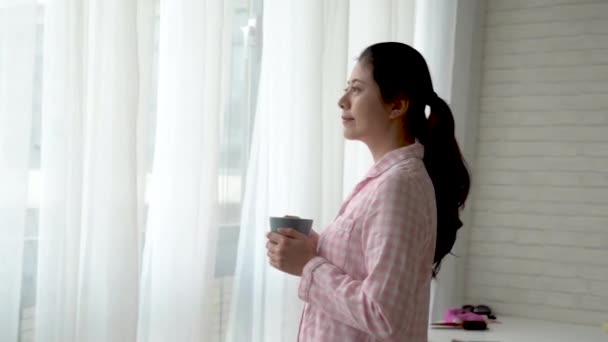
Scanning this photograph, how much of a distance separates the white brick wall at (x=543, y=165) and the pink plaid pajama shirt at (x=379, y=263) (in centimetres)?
231

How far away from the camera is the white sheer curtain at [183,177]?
1.88 m

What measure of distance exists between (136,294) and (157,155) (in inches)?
12.6

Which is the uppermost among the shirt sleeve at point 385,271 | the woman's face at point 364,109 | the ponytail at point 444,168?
the woman's face at point 364,109

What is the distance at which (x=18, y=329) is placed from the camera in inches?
61.7

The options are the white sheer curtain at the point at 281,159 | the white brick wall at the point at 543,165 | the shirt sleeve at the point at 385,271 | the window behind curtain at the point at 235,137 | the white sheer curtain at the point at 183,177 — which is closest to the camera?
the shirt sleeve at the point at 385,271

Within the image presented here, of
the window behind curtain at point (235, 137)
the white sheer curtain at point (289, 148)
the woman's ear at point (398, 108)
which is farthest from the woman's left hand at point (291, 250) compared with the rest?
the white sheer curtain at point (289, 148)

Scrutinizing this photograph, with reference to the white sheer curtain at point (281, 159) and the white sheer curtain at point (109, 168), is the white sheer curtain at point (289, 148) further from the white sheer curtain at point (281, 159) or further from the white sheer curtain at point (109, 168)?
the white sheer curtain at point (109, 168)

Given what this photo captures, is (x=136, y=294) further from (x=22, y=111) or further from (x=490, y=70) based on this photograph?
(x=490, y=70)

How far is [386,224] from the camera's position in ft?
4.65

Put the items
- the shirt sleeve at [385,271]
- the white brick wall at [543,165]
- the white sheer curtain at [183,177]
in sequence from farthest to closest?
the white brick wall at [543,165] → the white sheer curtain at [183,177] → the shirt sleeve at [385,271]

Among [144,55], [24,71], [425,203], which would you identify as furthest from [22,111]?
[425,203]

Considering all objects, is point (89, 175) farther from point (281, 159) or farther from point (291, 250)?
point (281, 159)

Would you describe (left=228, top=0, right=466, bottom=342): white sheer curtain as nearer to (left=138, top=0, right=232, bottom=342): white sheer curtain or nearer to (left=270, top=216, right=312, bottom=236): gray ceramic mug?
(left=138, top=0, right=232, bottom=342): white sheer curtain

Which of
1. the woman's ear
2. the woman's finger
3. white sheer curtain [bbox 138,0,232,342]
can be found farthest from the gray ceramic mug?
white sheer curtain [bbox 138,0,232,342]
